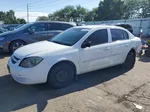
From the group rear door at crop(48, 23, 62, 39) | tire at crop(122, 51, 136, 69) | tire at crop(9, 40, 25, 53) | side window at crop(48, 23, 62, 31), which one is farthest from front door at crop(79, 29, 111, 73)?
tire at crop(9, 40, 25, 53)

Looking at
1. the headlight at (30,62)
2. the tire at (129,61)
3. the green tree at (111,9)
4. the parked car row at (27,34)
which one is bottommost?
the tire at (129,61)

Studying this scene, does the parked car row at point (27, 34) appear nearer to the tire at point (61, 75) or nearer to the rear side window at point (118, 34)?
the rear side window at point (118, 34)

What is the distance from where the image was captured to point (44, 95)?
12.6 ft

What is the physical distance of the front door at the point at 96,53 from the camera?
451 centimetres

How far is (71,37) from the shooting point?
4.84 meters

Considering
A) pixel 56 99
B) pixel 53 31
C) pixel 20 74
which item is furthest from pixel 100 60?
pixel 53 31

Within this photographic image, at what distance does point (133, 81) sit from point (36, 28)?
555 centimetres

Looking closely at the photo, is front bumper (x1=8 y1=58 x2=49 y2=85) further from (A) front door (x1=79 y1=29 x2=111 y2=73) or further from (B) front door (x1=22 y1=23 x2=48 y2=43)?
(B) front door (x1=22 y1=23 x2=48 y2=43)

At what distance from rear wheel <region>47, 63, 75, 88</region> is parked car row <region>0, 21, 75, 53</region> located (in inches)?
178

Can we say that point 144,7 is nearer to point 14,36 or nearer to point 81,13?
point 81,13

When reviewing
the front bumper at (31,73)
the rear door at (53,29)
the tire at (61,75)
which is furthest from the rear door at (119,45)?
the rear door at (53,29)

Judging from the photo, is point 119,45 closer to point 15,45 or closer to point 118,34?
point 118,34

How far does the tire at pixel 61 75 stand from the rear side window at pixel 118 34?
1.92 meters

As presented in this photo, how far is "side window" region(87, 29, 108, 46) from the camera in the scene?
4.74m
